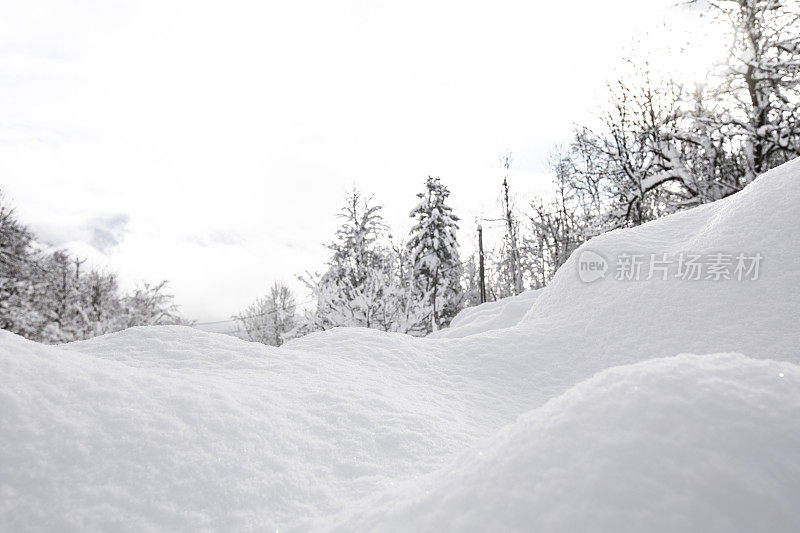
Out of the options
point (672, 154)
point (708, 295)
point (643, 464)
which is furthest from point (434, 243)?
point (643, 464)

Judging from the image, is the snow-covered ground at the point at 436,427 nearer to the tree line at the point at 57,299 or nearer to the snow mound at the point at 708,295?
the snow mound at the point at 708,295

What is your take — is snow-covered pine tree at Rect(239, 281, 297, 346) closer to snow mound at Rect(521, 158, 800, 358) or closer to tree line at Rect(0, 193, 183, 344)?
tree line at Rect(0, 193, 183, 344)

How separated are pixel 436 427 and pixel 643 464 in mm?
1571

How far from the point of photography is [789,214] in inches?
153

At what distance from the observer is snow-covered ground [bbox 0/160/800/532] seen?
3.73 feet

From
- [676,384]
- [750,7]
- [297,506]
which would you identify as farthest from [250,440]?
[750,7]

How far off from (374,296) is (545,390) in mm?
8736

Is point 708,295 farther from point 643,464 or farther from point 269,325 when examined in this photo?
point 269,325

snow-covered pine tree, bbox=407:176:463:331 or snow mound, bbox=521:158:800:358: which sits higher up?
snow-covered pine tree, bbox=407:176:463:331

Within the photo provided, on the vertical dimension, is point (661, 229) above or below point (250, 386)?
above

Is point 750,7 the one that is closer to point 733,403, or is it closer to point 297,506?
point 733,403

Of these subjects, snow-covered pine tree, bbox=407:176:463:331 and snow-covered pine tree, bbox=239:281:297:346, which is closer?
snow-covered pine tree, bbox=407:176:463:331

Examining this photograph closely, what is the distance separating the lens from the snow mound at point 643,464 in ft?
3.43

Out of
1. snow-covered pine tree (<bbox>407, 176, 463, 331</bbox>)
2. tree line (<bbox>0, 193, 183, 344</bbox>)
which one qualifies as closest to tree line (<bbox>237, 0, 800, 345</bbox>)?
snow-covered pine tree (<bbox>407, 176, 463, 331</bbox>)
